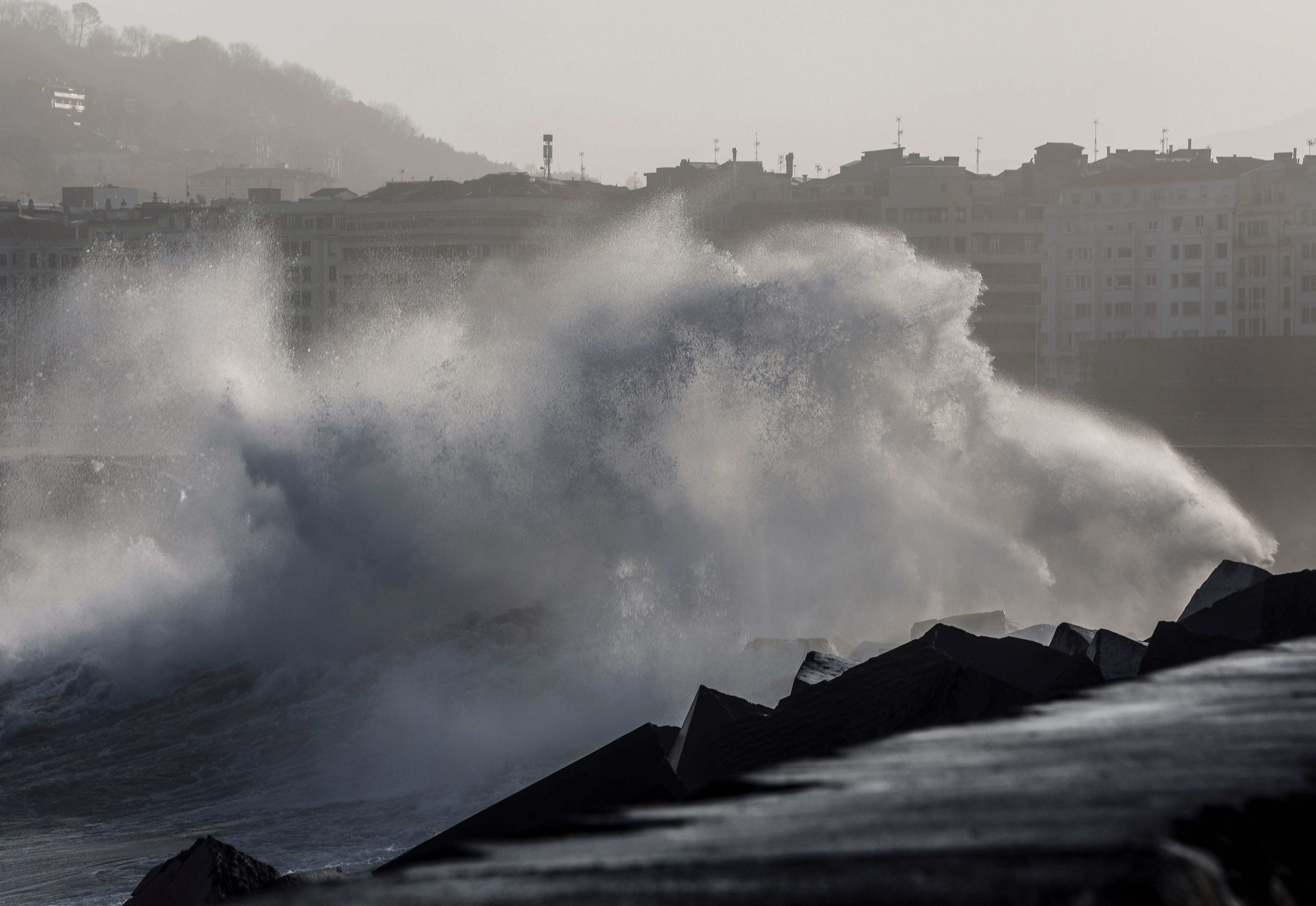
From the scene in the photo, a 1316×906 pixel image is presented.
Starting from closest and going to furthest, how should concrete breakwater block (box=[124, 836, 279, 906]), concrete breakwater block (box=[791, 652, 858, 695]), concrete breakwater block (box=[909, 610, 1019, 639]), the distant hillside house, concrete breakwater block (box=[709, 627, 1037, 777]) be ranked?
concrete breakwater block (box=[124, 836, 279, 906])
concrete breakwater block (box=[709, 627, 1037, 777])
concrete breakwater block (box=[791, 652, 858, 695])
concrete breakwater block (box=[909, 610, 1019, 639])
the distant hillside house

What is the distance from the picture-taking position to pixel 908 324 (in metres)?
21.1

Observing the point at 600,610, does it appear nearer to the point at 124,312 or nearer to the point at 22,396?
the point at 124,312

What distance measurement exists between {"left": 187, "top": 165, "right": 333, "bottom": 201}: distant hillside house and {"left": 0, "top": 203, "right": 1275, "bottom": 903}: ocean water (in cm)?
13211

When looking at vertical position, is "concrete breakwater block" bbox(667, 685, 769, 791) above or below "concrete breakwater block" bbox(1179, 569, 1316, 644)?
below

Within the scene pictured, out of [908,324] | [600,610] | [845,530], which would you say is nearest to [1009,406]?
[908,324]

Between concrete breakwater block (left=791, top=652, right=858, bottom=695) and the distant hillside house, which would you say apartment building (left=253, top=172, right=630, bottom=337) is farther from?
concrete breakwater block (left=791, top=652, right=858, bottom=695)

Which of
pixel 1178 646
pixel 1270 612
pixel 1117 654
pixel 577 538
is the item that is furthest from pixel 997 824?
pixel 577 538

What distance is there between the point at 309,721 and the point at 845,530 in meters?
8.33

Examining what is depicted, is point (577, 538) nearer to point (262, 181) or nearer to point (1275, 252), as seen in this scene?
point (1275, 252)

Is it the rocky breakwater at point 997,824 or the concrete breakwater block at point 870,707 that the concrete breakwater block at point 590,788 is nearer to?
the concrete breakwater block at point 870,707

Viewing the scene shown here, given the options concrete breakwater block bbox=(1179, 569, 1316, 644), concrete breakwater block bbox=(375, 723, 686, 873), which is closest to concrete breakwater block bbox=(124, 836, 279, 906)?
concrete breakwater block bbox=(375, 723, 686, 873)

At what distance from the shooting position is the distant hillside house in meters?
151

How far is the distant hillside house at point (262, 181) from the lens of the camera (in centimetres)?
15088

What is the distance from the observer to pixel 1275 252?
74375mm
